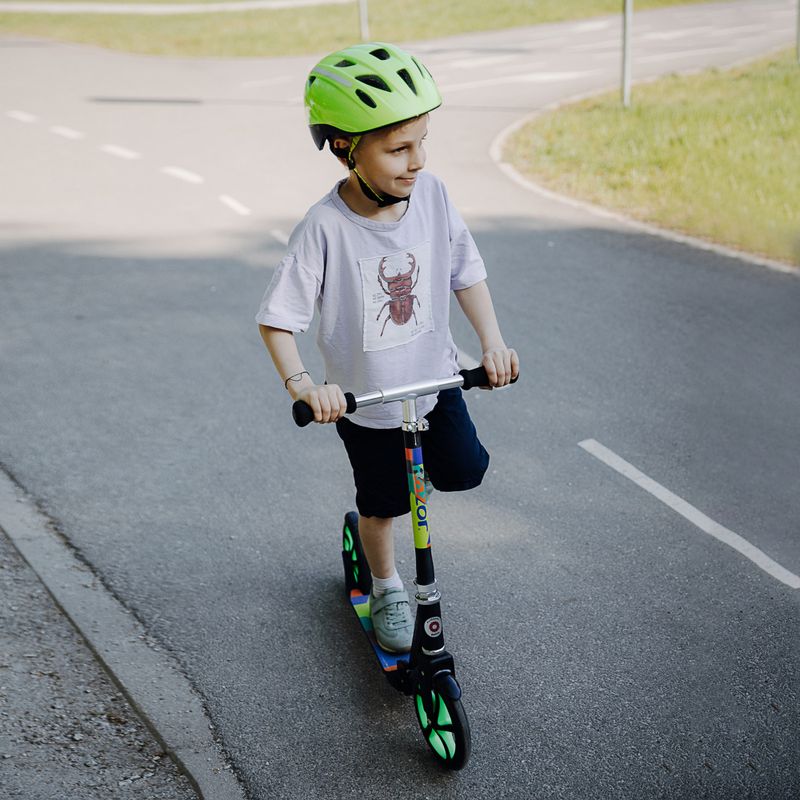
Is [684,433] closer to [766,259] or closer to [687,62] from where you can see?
[766,259]

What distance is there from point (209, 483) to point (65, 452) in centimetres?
85

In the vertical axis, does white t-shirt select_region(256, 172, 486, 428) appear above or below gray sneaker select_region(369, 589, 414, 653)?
above

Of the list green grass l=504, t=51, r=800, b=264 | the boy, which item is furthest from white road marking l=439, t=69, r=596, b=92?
the boy

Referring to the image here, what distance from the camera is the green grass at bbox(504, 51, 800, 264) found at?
9305mm

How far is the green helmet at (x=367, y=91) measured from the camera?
9.75 feet

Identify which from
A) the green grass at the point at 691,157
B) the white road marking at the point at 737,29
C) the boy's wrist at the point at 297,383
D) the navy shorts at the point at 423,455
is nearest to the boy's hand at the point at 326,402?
the boy's wrist at the point at 297,383

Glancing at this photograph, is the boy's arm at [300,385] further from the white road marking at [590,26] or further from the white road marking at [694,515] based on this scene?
the white road marking at [590,26]

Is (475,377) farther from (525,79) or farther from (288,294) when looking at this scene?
(525,79)

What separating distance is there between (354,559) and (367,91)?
1.83 m

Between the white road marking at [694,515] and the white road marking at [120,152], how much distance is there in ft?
29.5

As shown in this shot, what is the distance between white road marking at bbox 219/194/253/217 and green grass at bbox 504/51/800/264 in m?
3.06

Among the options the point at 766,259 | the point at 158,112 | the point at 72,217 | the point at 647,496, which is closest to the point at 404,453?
the point at 647,496

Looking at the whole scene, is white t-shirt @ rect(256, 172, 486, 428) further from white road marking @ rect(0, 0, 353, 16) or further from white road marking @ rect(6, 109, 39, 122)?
white road marking @ rect(0, 0, 353, 16)

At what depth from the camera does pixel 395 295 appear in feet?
10.7
